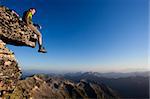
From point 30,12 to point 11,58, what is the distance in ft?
17.6

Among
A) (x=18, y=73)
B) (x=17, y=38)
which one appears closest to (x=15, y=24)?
(x=17, y=38)

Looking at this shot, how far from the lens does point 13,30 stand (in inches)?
818

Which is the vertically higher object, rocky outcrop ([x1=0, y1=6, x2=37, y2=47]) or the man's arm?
the man's arm

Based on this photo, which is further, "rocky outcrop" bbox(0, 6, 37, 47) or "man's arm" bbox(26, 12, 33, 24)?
"man's arm" bbox(26, 12, 33, 24)

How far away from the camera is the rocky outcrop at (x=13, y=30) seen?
20.1 meters

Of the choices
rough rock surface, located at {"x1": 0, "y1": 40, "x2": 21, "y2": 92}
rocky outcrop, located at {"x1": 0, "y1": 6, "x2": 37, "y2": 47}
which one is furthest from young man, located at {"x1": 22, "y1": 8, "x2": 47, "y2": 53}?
rough rock surface, located at {"x1": 0, "y1": 40, "x2": 21, "y2": 92}

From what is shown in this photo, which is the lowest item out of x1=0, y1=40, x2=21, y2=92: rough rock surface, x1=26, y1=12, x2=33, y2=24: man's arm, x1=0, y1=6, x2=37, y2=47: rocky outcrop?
x1=0, y1=40, x2=21, y2=92: rough rock surface

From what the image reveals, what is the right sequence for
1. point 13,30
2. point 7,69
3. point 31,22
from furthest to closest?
point 31,22 < point 13,30 < point 7,69

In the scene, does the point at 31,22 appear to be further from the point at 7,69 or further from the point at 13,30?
the point at 7,69

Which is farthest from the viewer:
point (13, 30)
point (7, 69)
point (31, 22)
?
point (31, 22)

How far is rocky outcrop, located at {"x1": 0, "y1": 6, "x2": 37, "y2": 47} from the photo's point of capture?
66.0 ft

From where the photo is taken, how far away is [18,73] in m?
21.8

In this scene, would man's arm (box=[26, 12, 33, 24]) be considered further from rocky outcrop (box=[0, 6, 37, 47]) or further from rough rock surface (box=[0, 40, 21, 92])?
rough rock surface (box=[0, 40, 21, 92])

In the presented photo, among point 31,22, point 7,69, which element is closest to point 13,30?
point 31,22
